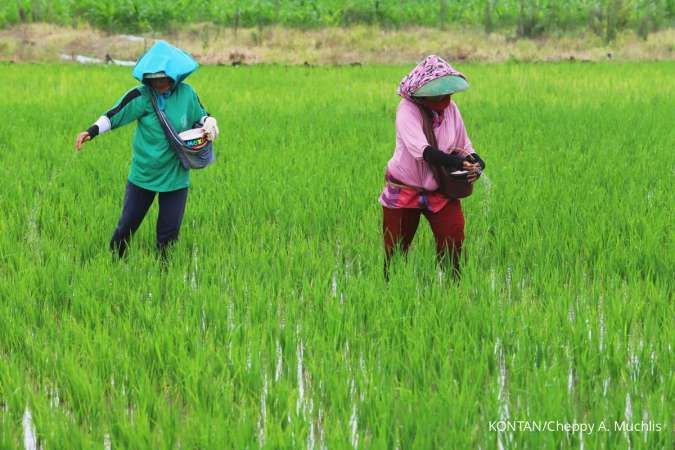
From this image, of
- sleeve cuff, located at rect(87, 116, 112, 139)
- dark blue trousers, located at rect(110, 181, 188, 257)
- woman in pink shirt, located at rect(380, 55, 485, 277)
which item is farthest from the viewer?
dark blue trousers, located at rect(110, 181, 188, 257)

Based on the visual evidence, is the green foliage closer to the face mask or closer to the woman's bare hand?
the face mask

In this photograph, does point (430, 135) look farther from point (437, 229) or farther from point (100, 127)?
point (100, 127)

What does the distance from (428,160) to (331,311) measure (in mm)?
669

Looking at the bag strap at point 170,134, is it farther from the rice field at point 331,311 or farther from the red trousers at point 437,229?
the red trousers at point 437,229

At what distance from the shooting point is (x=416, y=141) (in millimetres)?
2889

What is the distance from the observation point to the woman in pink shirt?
2854 millimetres

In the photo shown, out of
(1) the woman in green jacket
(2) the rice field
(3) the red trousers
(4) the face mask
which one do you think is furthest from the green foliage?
(4) the face mask

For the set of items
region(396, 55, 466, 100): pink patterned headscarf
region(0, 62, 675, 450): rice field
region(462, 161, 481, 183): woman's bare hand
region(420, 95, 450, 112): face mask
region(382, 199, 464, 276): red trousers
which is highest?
region(396, 55, 466, 100): pink patterned headscarf

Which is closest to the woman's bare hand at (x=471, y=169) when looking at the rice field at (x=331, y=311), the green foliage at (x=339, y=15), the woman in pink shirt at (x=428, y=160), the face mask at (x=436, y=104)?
the woman in pink shirt at (x=428, y=160)

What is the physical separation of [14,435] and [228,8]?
56.1 ft

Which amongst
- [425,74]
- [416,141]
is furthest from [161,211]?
[425,74]

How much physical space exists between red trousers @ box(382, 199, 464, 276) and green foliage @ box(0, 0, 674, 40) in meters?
14.5

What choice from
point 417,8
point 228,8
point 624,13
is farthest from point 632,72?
point 228,8

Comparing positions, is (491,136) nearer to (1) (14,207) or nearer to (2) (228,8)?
(1) (14,207)
